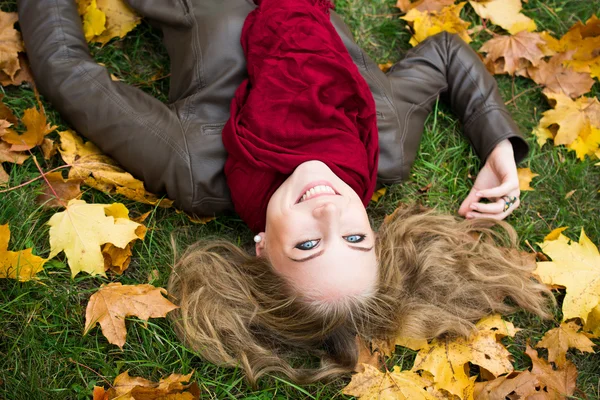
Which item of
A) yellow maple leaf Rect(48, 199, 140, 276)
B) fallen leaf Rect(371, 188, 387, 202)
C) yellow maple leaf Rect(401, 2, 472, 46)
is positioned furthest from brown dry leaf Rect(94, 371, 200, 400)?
yellow maple leaf Rect(401, 2, 472, 46)

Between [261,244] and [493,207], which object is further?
[493,207]

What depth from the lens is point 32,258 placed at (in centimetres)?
264

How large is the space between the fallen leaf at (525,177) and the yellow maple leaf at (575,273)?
345 mm

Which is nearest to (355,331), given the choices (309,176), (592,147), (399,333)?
(399,333)

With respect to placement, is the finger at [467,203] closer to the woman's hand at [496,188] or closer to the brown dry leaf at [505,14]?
the woman's hand at [496,188]

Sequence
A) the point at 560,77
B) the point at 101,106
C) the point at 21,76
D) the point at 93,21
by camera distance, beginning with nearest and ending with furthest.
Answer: the point at 101,106 < the point at 21,76 < the point at 93,21 < the point at 560,77

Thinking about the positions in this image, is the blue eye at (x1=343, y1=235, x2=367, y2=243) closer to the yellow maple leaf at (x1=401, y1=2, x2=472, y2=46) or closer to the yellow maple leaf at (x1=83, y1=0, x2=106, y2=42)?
the yellow maple leaf at (x1=401, y1=2, x2=472, y2=46)

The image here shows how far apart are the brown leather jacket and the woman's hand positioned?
0.24ft

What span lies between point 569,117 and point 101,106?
253cm

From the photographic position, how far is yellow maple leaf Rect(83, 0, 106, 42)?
3.18m

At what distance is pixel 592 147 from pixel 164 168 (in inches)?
93.2

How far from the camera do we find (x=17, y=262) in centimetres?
261

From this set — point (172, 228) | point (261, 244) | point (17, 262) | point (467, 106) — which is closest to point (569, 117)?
point (467, 106)

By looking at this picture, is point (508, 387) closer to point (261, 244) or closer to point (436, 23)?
point (261, 244)
